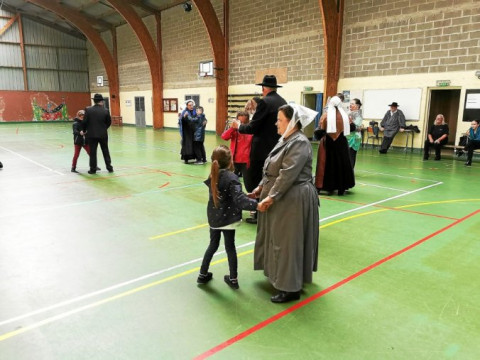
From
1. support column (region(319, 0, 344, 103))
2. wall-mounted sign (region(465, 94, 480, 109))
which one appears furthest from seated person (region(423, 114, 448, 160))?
support column (region(319, 0, 344, 103))

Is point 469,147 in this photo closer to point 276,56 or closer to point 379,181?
point 379,181

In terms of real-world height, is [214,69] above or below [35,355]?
above

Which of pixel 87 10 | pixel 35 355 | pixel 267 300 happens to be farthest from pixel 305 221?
pixel 87 10

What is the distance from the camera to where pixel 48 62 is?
2867 centimetres

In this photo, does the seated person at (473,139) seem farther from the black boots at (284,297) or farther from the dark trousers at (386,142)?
the black boots at (284,297)

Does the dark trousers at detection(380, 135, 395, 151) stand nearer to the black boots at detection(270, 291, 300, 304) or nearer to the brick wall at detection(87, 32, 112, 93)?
the black boots at detection(270, 291, 300, 304)

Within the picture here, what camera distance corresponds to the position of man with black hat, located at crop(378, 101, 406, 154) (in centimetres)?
1253

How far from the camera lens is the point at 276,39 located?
53.2ft

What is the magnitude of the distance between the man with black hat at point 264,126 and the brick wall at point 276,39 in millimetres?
11492

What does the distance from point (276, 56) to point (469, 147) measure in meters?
9.05

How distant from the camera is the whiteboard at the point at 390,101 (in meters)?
12.4

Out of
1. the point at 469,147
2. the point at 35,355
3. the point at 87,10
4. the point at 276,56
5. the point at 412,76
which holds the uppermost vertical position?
the point at 87,10

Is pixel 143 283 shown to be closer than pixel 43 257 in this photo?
Yes

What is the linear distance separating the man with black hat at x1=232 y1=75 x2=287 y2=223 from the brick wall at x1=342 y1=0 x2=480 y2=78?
9.70 meters
